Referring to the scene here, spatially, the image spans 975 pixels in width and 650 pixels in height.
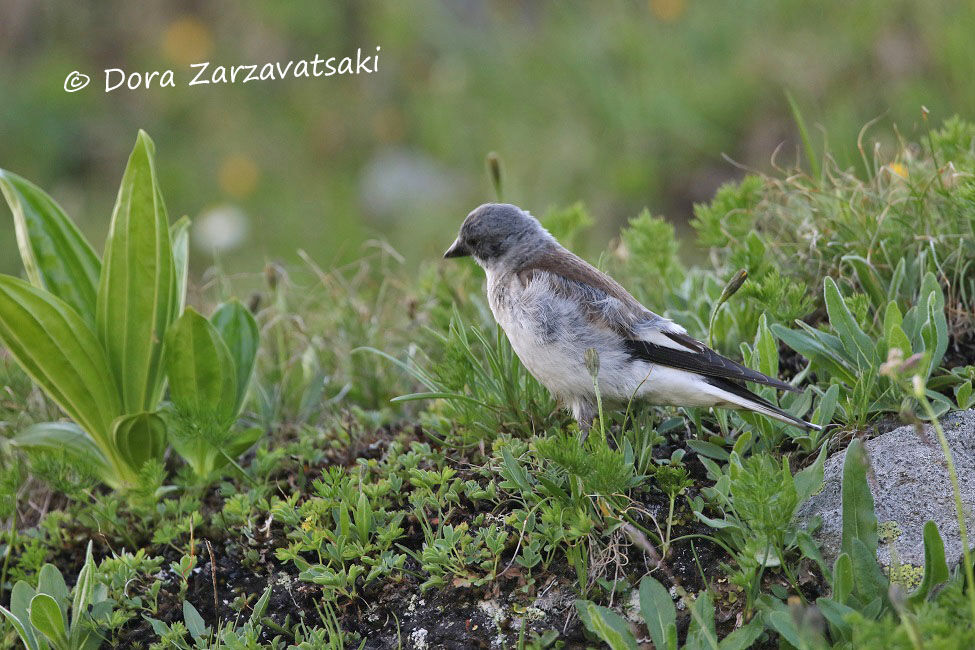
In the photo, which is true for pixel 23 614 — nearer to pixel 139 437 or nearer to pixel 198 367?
pixel 139 437

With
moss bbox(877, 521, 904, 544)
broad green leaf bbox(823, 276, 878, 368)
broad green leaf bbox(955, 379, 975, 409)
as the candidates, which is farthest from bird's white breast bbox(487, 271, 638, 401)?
broad green leaf bbox(955, 379, 975, 409)

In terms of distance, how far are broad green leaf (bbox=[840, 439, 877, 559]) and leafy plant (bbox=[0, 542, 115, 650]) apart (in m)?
2.41

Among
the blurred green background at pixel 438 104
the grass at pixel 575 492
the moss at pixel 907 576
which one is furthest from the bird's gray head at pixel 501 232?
the blurred green background at pixel 438 104

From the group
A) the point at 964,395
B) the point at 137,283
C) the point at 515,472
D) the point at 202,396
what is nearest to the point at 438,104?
the point at 137,283

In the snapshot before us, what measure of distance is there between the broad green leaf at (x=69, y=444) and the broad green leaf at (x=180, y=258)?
0.64 meters

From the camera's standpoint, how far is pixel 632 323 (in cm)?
371

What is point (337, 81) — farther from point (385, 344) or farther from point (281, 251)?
point (385, 344)

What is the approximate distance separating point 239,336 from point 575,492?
1.83 meters

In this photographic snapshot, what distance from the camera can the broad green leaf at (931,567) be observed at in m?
2.76

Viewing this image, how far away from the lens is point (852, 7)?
25.6ft

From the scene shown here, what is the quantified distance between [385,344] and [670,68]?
4.51 metres

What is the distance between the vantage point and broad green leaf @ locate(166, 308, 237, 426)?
12.4 ft

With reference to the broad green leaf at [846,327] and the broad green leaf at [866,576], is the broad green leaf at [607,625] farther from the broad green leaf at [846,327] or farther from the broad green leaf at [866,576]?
the broad green leaf at [846,327]

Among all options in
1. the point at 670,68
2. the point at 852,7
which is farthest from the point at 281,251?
the point at 852,7
